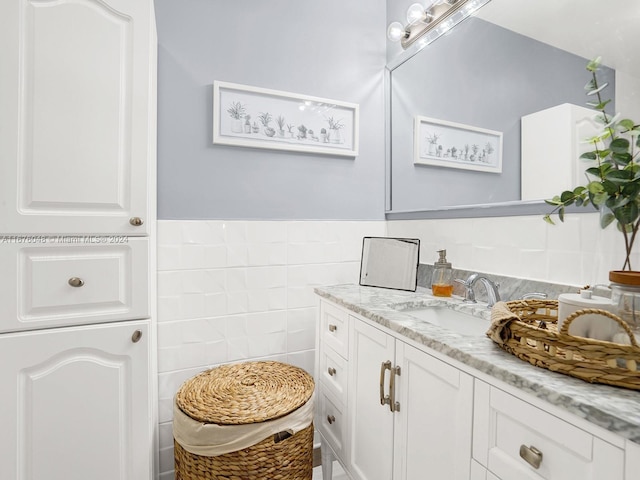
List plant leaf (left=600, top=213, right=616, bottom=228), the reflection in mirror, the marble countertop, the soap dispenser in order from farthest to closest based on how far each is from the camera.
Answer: the reflection in mirror → the soap dispenser → plant leaf (left=600, top=213, right=616, bottom=228) → the marble countertop

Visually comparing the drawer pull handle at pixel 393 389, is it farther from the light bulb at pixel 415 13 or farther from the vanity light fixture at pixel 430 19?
the light bulb at pixel 415 13

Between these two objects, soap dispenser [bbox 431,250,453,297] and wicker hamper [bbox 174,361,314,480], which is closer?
wicker hamper [bbox 174,361,314,480]

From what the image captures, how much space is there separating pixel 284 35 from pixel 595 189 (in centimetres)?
152

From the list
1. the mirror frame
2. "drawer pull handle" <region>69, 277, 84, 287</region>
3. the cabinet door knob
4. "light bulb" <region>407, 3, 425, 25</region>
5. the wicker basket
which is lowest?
the cabinet door knob

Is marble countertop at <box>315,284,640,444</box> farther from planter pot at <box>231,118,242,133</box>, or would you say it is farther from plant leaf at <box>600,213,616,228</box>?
planter pot at <box>231,118,242,133</box>

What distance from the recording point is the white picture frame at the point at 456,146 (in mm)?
1351

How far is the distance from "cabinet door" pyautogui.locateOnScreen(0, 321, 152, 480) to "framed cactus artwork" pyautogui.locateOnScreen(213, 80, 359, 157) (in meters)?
0.93

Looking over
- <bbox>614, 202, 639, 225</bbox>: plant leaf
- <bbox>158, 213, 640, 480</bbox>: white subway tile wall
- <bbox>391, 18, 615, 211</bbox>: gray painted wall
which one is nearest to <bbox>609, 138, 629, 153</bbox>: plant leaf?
<bbox>614, 202, 639, 225</bbox>: plant leaf

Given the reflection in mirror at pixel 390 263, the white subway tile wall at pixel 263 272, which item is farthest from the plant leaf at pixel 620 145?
the reflection in mirror at pixel 390 263

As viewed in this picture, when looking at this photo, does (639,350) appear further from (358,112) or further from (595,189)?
(358,112)

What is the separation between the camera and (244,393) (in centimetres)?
127

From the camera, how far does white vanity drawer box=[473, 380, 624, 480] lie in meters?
0.53

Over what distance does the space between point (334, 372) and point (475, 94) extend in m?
1.28

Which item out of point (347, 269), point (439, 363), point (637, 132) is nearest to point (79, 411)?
point (439, 363)
